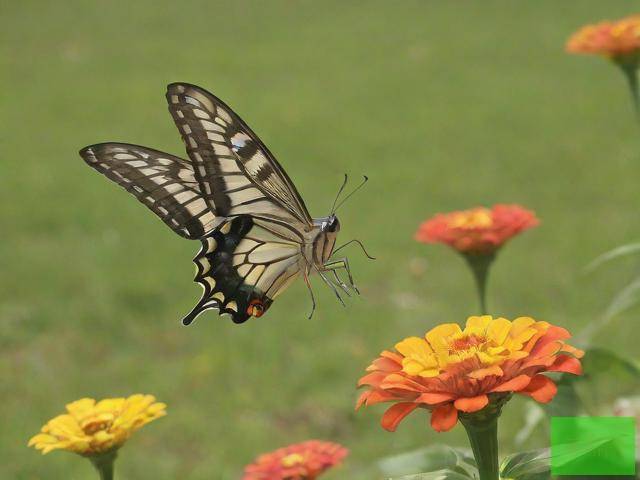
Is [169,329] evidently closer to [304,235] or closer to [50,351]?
[50,351]

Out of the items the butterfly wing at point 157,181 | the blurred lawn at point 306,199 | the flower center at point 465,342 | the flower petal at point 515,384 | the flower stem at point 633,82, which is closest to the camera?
the flower petal at point 515,384

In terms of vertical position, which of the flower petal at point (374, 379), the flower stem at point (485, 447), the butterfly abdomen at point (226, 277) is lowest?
the flower stem at point (485, 447)

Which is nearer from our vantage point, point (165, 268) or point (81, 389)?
point (81, 389)

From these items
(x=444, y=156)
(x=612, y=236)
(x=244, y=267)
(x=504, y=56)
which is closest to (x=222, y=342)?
(x=612, y=236)

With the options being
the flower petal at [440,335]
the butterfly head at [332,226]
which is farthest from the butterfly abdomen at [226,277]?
the flower petal at [440,335]

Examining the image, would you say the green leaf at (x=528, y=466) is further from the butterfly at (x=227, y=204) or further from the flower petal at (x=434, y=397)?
the butterfly at (x=227, y=204)
